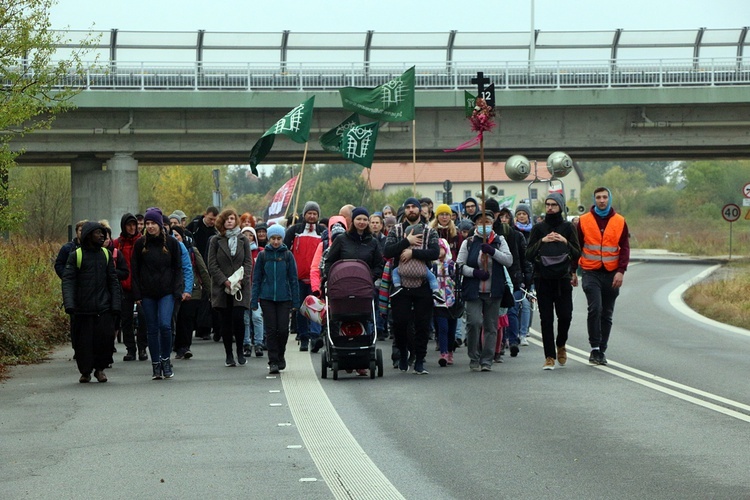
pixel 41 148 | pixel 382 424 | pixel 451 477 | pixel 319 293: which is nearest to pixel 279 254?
pixel 319 293

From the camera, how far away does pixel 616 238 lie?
14.4 meters

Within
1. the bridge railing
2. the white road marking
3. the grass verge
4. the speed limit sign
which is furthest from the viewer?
the bridge railing

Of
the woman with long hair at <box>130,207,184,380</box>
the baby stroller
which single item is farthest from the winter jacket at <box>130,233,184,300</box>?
the baby stroller

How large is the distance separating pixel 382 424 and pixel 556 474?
2.47m

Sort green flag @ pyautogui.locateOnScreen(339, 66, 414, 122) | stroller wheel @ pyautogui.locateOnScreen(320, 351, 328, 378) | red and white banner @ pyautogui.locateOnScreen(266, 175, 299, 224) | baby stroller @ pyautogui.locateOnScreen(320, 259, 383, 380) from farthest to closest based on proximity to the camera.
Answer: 1. red and white banner @ pyautogui.locateOnScreen(266, 175, 299, 224)
2. green flag @ pyautogui.locateOnScreen(339, 66, 414, 122)
3. stroller wheel @ pyautogui.locateOnScreen(320, 351, 328, 378)
4. baby stroller @ pyautogui.locateOnScreen(320, 259, 383, 380)

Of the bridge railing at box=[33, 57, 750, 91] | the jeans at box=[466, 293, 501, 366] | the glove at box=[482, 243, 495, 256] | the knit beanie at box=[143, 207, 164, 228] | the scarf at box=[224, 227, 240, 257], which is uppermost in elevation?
the bridge railing at box=[33, 57, 750, 91]

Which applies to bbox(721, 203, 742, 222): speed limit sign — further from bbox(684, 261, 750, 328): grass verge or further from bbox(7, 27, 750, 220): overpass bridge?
bbox(684, 261, 750, 328): grass verge

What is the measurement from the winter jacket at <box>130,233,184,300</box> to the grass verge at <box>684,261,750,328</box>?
33.3 feet

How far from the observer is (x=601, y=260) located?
14422mm

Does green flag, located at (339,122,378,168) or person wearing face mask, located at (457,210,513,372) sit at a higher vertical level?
green flag, located at (339,122,378,168)

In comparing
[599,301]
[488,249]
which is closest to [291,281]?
[488,249]

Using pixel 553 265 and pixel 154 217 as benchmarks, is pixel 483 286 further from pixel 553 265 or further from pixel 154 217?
pixel 154 217

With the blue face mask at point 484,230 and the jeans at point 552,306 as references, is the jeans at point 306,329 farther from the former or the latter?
the jeans at point 552,306

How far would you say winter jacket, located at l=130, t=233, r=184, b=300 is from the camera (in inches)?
559
